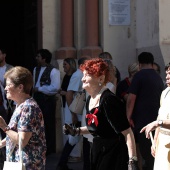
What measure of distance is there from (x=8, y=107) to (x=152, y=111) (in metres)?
2.56

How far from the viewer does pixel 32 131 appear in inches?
193

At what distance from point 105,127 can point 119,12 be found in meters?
5.58

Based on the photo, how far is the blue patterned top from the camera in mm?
4906

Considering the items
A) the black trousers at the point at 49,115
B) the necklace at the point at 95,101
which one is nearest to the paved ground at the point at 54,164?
the black trousers at the point at 49,115

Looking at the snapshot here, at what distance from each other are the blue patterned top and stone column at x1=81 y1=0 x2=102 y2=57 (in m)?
5.43

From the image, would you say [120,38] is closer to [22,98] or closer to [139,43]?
[139,43]

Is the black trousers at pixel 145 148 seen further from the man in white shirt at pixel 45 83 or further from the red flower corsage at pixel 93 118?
the man in white shirt at pixel 45 83

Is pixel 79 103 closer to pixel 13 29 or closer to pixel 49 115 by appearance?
pixel 49 115

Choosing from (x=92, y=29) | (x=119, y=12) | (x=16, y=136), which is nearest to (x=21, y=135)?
(x=16, y=136)

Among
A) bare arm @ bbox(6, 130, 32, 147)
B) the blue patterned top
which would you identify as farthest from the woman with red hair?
bare arm @ bbox(6, 130, 32, 147)

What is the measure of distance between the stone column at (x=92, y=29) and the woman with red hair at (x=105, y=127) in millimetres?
5059

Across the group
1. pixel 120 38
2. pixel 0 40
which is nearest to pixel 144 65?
pixel 120 38

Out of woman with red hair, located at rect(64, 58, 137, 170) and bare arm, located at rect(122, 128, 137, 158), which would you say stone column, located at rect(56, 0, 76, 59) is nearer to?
woman with red hair, located at rect(64, 58, 137, 170)

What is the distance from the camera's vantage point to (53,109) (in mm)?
9680
